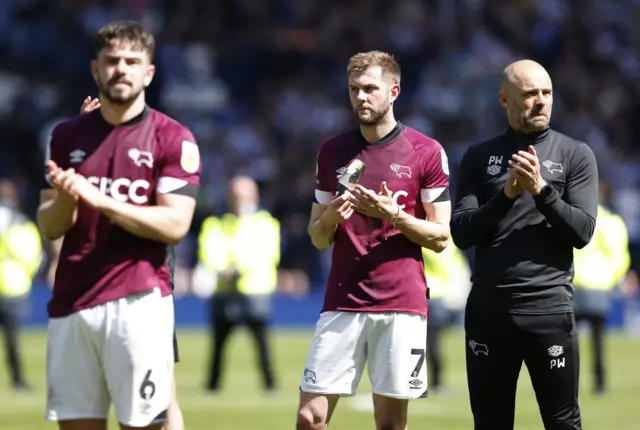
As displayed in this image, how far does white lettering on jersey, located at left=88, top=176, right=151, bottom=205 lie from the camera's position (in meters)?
6.39

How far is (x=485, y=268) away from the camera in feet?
24.0

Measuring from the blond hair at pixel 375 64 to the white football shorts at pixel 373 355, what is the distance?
1395 mm

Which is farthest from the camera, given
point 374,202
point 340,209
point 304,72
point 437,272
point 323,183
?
point 304,72

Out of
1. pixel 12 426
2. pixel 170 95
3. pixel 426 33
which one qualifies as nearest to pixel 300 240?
pixel 170 95

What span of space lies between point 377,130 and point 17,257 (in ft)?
33.4

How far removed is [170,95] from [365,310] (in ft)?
62.4

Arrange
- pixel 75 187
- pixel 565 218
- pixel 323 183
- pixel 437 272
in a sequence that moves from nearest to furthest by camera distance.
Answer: pixel 75 187 < pixel 565 218 < pixel 323 183 < pixel 437 272

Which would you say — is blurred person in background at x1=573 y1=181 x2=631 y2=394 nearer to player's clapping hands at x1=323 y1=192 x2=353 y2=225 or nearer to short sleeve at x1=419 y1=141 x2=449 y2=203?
short sleeve at x1=419 y1=141 x2=449 y2=203

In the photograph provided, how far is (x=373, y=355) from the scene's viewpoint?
298 inches

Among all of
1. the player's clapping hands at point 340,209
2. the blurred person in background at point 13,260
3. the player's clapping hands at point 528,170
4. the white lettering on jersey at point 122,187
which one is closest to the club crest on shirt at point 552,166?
the player's clapping hands at point 528,170

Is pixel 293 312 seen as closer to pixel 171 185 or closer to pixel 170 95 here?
pixel 170 95

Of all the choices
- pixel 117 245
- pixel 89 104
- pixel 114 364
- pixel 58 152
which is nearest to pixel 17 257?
pixel 89 104

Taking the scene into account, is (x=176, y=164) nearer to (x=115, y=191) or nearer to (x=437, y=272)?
(x=115, y=191)

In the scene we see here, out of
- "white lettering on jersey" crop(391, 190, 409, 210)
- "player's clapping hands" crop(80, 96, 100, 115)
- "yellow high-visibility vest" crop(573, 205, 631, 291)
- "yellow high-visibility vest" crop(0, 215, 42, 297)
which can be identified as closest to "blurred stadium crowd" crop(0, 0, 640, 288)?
"yellow high-visibility vest" crop(0, 215, 42, 297)
